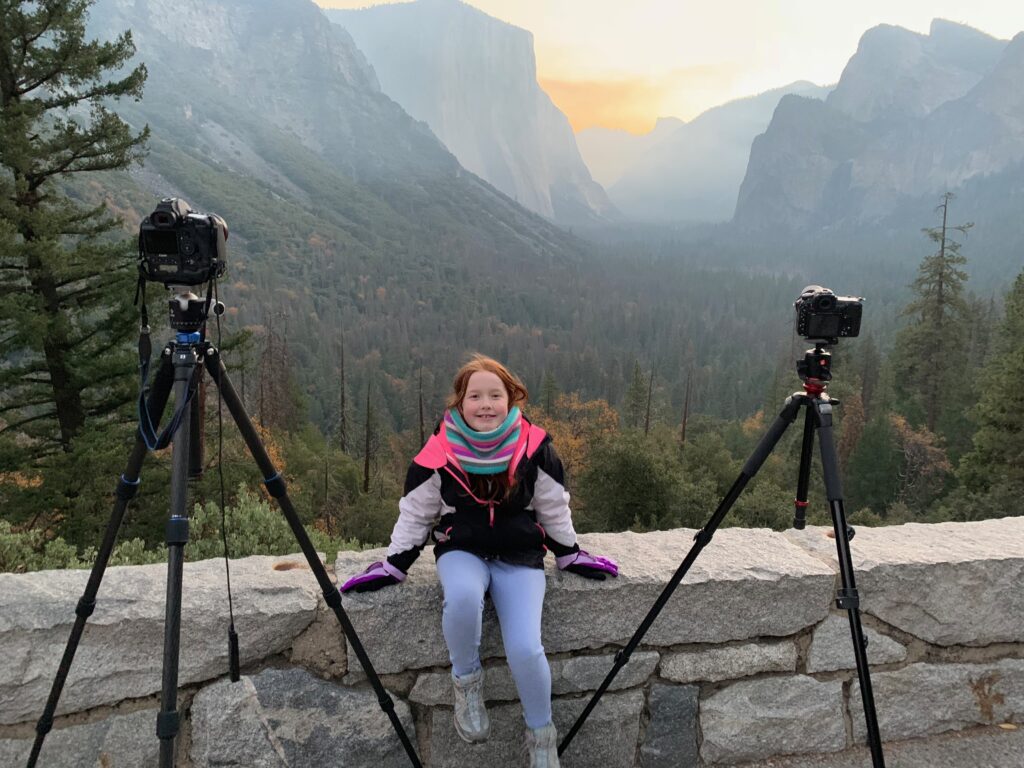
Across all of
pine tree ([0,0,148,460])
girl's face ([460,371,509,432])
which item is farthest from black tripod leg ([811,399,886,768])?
pine tree ([0,0,148,460])

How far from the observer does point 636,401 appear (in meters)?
50.0

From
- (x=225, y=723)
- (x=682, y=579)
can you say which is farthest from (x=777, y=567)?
(x=225, y=723)

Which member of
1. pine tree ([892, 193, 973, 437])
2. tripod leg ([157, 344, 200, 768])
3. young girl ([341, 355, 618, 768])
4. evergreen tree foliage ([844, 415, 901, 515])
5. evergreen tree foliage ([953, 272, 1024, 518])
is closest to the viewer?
tripod leg ([157, 344, 200, 768])

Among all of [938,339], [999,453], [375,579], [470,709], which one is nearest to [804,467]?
[470,709]

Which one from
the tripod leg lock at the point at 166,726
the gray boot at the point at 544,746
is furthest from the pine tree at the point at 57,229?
the gray boot at the point at 544,746

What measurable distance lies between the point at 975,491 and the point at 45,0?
3028cm

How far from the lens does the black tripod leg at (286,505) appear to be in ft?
6.21

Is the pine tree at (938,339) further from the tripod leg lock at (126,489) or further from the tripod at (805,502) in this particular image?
the tripod leg lock at (126,489)

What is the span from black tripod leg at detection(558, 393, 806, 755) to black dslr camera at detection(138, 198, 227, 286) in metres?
1.75

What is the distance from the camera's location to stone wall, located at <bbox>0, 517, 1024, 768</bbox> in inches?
78.5

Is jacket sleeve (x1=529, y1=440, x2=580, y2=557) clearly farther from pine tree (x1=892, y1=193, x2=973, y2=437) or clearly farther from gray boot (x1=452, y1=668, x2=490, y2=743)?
pine tree (x1=892, y1=193, x2=973, y2=437)

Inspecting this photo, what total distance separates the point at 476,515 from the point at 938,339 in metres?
36.7

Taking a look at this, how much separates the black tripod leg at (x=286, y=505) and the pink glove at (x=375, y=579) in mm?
102

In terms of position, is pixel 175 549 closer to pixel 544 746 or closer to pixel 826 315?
pixel 544 746
